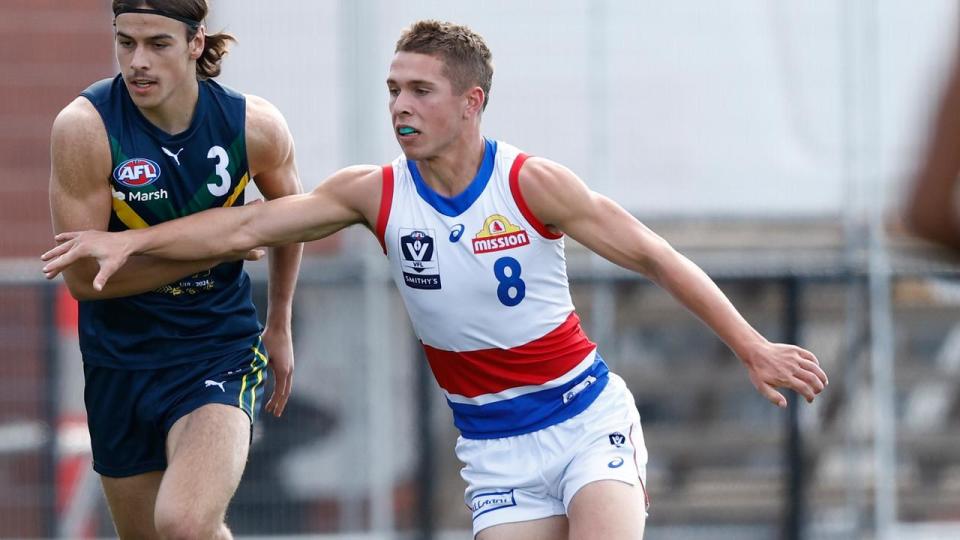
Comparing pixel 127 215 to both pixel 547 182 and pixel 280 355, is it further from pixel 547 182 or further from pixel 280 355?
pixel 547 182

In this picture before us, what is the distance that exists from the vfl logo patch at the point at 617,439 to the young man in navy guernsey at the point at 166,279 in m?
1.20

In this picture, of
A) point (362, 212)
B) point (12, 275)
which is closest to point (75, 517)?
point (12, 275)

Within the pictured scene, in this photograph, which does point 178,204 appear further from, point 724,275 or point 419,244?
point 724,275

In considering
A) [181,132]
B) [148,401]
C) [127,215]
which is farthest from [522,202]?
[148,401]

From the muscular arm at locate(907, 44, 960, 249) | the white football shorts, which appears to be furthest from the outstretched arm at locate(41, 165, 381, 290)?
the muscular arm at locate(907, 44, 960, 249)

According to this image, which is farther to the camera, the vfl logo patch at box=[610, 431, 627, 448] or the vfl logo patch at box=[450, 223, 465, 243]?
the vfl logo patch at box=[610, 431, 627, 448]

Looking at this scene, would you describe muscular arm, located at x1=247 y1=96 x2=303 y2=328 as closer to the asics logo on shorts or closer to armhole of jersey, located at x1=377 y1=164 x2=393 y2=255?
armhole of jersey, located at x1=377 y1=164 x2=393 y2=255

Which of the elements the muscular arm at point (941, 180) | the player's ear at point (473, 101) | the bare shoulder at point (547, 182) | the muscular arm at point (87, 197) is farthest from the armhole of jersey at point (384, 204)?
the muscular arm at point (941, 180)

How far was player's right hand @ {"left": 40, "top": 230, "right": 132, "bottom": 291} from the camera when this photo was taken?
434cm

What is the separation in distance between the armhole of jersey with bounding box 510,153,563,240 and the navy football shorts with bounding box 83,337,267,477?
110 centimetres

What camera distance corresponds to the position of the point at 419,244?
4.60 meters

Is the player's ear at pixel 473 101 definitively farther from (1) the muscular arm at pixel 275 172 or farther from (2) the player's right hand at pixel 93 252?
(2) the player's right hand at pixel 93 252

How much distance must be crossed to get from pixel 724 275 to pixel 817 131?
46.0 inches

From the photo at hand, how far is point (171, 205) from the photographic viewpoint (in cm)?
465
